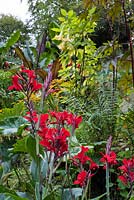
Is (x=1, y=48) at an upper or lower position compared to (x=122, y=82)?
upper

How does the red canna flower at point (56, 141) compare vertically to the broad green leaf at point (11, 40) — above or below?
below

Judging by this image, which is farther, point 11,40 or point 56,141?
point 11,40

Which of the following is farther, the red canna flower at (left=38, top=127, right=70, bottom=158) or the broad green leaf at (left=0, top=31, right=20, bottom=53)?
the broad green leaf at (left=0, top=31, right=20, bottom=53)

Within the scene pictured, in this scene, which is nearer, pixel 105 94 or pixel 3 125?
pixel 3 125

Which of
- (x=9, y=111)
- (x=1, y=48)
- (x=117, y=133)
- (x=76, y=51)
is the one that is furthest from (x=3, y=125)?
(x=1, y=48)

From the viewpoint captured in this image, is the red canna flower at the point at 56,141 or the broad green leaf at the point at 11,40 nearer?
the red canna flower at the point at 56,141

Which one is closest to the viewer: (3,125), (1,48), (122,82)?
(3,125)

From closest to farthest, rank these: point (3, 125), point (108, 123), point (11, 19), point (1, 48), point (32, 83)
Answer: point (32, 83)
point (3, 125)
point (108, 123)
point (1, 48)
point (11, 19)

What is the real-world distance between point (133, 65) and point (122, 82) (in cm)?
17

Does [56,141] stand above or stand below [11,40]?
below

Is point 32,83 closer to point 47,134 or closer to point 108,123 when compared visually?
point 47,134

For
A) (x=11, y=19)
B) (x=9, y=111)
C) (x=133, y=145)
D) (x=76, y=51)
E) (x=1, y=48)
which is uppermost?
(x=11, y=19)

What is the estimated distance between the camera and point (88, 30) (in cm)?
205

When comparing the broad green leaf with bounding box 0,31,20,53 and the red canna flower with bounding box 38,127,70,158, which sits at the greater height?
the broad green leaf with bounding box 0,31,20,53
